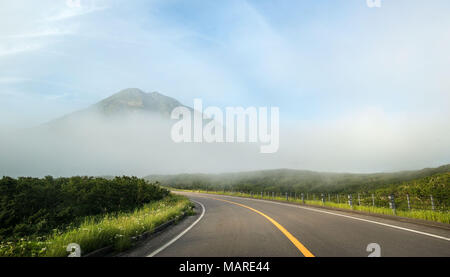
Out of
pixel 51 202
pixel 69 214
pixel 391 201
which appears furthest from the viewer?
pixel 51 202

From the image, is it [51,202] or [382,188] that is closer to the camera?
[51,202]

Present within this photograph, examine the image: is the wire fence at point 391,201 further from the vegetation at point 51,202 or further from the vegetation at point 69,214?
the vegetation at point 51,202

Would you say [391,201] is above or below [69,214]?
above

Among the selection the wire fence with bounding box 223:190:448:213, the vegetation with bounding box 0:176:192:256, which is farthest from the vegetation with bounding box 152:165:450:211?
the vegetation with bounding box 0:176:192:256

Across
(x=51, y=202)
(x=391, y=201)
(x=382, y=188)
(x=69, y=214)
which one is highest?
(x=391, y=201)

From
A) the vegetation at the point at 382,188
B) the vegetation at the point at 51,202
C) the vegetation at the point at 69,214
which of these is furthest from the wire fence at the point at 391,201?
the vegetation at the point at 51,202

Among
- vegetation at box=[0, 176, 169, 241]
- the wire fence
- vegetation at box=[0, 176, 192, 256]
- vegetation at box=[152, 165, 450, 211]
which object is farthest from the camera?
vegetation at box=[152, 165, 450, 211]

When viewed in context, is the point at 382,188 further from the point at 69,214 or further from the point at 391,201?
the point at 69,214

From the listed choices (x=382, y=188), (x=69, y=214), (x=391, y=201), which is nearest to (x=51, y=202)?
(x=69, y=214)

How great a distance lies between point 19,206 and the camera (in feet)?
44.3

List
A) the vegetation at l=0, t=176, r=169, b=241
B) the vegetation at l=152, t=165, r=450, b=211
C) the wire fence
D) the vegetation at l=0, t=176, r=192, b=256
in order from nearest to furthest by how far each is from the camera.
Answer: the vegetation at l=0, t=176, r=192, b=256 → the vegetation at l=0, t=176, r=169, b=241 → the wire fence → the vegetation at l=152, t=165, r=450, b=211

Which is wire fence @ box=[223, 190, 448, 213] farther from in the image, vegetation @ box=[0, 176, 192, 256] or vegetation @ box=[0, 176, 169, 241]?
vegetation @ box=[0, 176, 169, 241]
